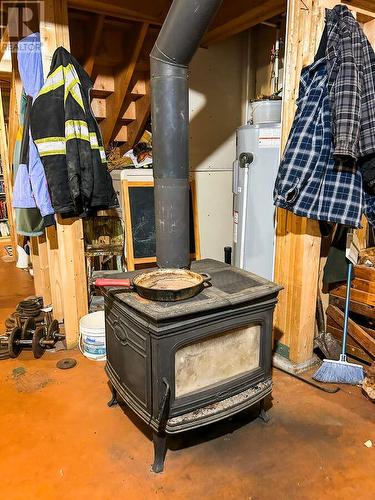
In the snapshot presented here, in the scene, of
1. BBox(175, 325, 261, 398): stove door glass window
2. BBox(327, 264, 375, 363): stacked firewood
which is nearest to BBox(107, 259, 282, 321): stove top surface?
BBox(175, 325, 261, 398): stove door glass window

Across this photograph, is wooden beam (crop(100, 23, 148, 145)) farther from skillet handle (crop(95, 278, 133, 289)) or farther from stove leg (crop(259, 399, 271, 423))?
stove leg (crop(259, 399, 271, 423))

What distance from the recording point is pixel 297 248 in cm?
227

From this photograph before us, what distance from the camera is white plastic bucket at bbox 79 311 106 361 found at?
8.26 feet

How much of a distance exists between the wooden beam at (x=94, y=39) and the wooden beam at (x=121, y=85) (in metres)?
0.25

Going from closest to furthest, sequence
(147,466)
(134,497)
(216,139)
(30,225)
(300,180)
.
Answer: (134,497)
(147,466)
(300,180)
(30,225)
(216,139)

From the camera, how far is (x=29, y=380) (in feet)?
7.70

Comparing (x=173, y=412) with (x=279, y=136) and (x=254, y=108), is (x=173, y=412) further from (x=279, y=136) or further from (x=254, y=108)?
(x=254, y=108)

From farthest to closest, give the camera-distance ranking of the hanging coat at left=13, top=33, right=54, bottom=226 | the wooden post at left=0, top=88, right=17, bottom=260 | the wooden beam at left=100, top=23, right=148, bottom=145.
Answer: the wooden post at left=0, top=88, right=17, bottom=260 → the wooden beam at left=100, top=23, right=148, bottom=145 → the hanging coat at left=13, top=33, right=54, bottom=226

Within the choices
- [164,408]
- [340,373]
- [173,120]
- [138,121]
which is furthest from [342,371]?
[138,121]

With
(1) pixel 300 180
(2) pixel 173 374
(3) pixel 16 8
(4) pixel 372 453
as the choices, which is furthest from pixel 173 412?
(3) pixel 16 8

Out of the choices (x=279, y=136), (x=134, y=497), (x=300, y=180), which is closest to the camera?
(x=134, y=497)

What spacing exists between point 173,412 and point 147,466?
302 millimetres

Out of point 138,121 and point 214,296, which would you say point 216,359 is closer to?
point 214,296

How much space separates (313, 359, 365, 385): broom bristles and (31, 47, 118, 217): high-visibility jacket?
5.88 feet
